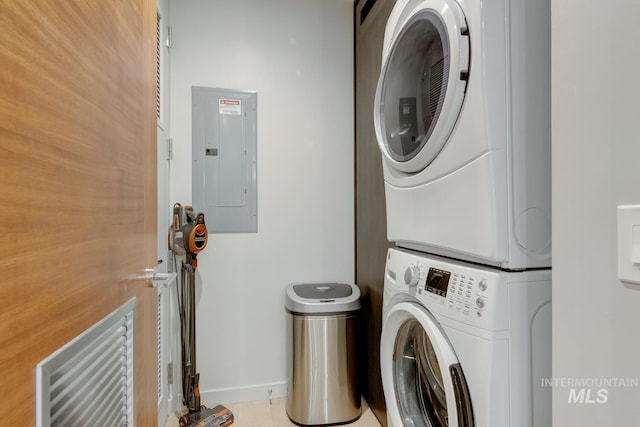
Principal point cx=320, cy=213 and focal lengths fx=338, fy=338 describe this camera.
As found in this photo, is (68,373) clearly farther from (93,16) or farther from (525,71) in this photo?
(525,71)

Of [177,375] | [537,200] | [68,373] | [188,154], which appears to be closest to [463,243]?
[537,200]

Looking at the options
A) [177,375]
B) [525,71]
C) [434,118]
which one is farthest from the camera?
[177,375]

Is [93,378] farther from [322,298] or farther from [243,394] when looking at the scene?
[243,394]

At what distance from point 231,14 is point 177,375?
7.40 feet

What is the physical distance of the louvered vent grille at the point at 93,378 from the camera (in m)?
0.51

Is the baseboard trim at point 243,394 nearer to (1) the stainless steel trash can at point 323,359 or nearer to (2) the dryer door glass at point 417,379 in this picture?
(1) the stainless steel trash can at point 323,359

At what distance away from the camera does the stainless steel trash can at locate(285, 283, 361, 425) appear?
1.86m

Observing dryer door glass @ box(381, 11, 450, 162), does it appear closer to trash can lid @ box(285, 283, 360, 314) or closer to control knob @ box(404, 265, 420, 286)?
control knob @ box(404, 265, 420, 286)

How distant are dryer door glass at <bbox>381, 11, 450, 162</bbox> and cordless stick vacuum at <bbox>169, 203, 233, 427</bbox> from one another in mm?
1169

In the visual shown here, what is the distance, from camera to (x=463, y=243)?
0.93m
